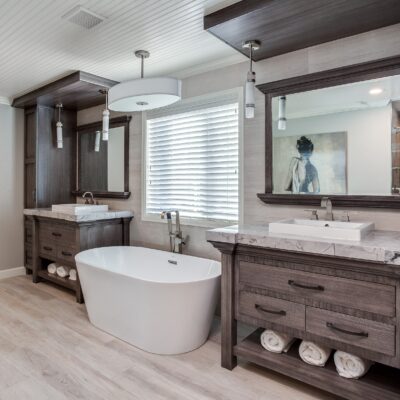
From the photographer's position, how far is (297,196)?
2.58 m

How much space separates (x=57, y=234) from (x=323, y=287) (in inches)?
118

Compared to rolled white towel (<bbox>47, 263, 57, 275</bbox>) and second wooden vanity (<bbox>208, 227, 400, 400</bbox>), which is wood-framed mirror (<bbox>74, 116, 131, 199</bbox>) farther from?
second wooden vanity (<bbox>208, 227, 400, 400</bbox>)

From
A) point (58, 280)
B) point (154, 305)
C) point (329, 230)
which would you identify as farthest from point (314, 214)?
point (58, 280)

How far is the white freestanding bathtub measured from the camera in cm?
235

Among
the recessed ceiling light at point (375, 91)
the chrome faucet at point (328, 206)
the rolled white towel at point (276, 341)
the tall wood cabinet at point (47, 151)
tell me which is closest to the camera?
the rolled white towel at point (276, 341)

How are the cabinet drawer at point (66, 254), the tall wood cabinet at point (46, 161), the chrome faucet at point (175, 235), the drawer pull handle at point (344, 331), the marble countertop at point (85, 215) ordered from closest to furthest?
1. the drawer pull handle at point (344, 331)
2. the chrome faucet at point (175, 235)
3. the marble countertop at point (85, 215)
4. the cabinet drawer at point (66, 254)
5. the tall wood cabinet at point (46, 161)

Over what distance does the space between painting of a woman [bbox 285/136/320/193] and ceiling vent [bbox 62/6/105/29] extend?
1720mm

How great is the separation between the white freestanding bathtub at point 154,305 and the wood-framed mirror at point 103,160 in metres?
1.27

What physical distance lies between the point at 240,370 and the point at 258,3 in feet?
7.60

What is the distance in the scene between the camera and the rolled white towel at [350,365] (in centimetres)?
184

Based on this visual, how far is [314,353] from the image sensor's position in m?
1.99

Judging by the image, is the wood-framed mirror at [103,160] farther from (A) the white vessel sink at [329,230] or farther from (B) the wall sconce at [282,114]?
(A) the white vessel sink at [329,230]

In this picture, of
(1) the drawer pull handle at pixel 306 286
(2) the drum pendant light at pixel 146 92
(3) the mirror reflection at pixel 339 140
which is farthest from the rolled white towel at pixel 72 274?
(1) the drawer pull handle at pixel 306 286

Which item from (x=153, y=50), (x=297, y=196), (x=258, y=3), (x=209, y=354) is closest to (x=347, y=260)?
(x=297, y=196)
